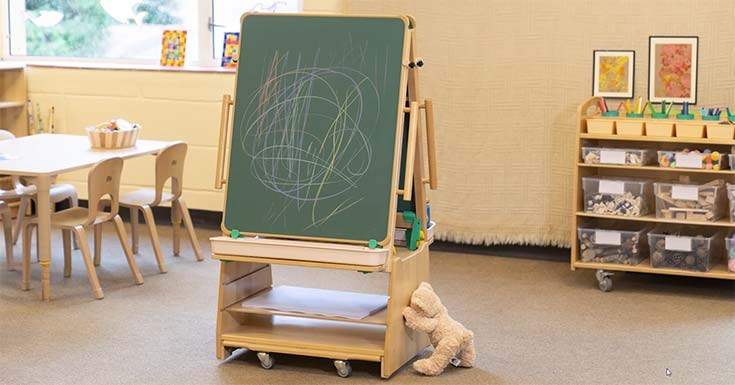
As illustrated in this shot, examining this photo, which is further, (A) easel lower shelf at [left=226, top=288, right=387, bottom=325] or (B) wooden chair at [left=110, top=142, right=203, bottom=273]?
(B) wooden chair at [left=110, top=142, right=203, bottom=273]

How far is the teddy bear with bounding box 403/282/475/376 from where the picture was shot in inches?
137

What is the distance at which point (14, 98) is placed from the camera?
6293mm

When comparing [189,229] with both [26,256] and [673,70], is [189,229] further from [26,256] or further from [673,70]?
[673,70]

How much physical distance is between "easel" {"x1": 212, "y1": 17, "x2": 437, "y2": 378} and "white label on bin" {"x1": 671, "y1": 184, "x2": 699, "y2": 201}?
4.77 feet

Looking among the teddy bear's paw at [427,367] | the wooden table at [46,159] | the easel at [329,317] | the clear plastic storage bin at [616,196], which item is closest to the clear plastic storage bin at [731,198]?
the clear plastic storage bin at [616,196]

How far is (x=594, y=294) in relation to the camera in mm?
4672

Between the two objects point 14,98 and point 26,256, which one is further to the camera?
point 14,98

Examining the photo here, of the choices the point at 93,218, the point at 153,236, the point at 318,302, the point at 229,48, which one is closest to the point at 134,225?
the point at 153,236

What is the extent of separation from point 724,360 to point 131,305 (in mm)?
2509

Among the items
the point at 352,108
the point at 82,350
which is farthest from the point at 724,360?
the point at 82,350

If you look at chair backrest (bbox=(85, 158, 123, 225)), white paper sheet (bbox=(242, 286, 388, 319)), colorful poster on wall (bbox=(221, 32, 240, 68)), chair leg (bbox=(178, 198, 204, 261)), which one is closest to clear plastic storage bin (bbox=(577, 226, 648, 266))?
white paper sheet (bbox=(242, 286, 388, 319))

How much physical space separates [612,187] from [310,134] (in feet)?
5.97

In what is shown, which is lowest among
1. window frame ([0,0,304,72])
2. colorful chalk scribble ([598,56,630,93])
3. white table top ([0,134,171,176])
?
white table top ([0,134,171,176])

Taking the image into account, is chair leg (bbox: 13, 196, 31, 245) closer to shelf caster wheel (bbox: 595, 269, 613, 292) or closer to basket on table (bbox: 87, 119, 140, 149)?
basket on table (bbox: 87, 119, 140, 149)
